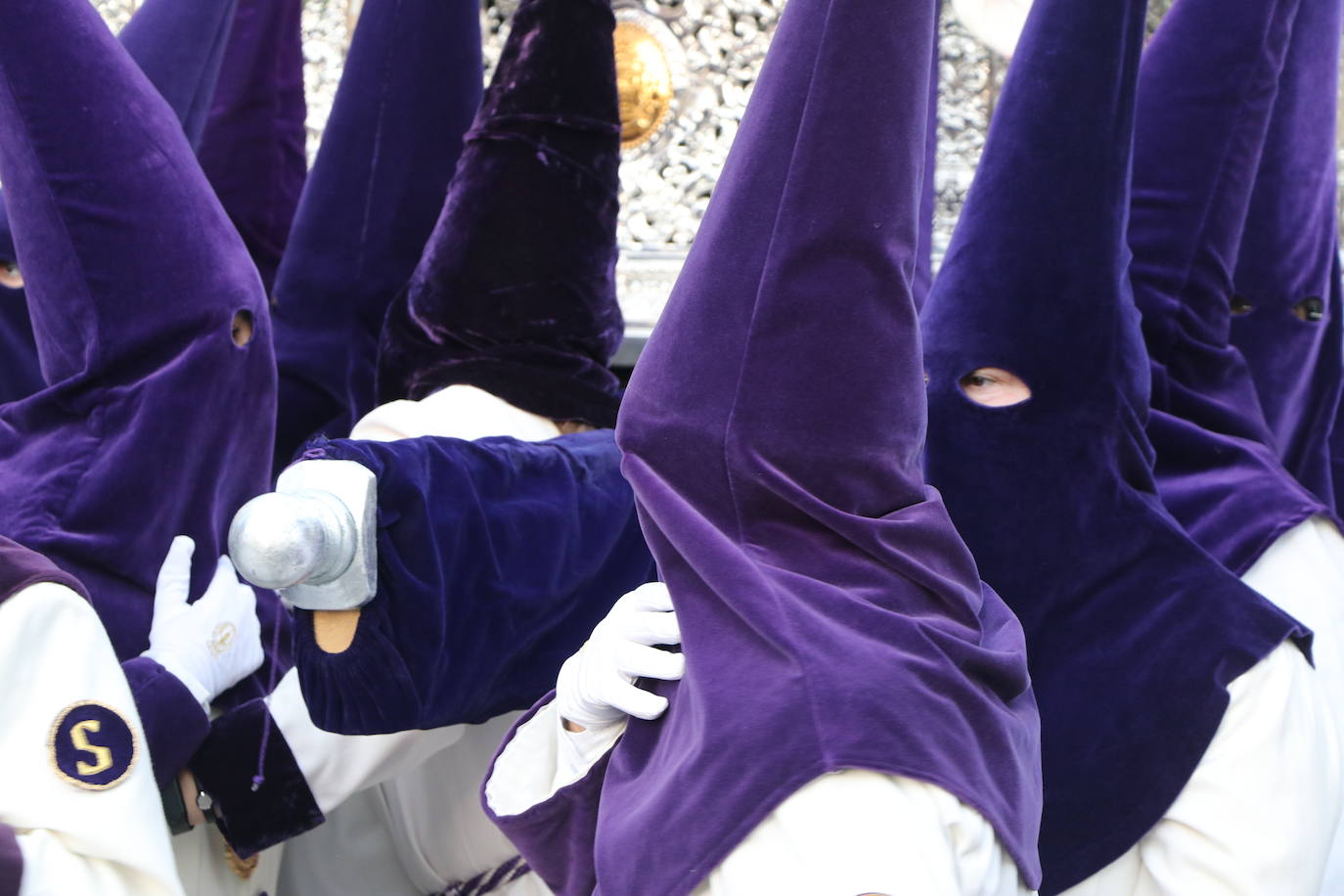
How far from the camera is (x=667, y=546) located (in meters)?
1.12

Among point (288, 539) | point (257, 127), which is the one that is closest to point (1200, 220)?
point (288, 539)

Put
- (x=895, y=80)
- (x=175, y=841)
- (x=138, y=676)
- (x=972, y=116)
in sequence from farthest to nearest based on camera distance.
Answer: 1. (x=972, y=116)
2. (x=175, y=841)
3. (x=138, y=676)
4. (x=895, y=80)

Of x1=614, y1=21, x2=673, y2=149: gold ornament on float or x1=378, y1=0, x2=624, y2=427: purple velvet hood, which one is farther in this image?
x1=614, y1=21, x2=673, y2=149: gold ornament on float

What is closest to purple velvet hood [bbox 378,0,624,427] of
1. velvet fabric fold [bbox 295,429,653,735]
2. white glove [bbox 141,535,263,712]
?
velvet fabric fold [bbox 295,429,653,735]

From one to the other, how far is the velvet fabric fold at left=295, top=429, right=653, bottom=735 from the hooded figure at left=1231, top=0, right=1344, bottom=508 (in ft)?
3.47

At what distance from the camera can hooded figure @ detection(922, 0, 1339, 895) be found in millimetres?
1546

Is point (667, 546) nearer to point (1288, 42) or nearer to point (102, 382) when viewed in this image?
point (102, 382)

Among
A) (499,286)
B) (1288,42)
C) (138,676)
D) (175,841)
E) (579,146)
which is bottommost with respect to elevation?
(175,841)

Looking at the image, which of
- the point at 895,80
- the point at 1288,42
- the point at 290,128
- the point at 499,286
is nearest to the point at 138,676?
the point at 499,286

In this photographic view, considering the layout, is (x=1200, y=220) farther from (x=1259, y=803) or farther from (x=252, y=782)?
(x=252, y=782)

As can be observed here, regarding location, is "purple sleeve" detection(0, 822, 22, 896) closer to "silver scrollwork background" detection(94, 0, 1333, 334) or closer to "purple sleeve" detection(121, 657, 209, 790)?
"purple sleeve" detection(121, 657, 209, 790)

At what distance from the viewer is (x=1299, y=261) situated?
2.12 m

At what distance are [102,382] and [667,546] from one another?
0.83 metres

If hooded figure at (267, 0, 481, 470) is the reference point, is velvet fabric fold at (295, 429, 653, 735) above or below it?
below
